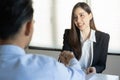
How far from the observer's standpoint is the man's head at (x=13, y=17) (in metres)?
0.74

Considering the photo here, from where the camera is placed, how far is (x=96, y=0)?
3.14 meters

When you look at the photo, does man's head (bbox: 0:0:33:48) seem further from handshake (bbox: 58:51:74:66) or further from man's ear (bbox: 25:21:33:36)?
handshake (bbox: 58:51:74:66)

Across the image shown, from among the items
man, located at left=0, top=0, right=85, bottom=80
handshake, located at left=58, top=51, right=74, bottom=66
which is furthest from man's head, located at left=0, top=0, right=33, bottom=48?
handshake, located at left=58, top=51, right=74, bottom=66

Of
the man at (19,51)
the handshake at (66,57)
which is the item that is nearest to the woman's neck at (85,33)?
the handshake at (66,57)

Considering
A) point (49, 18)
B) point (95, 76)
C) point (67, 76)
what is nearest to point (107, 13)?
point (49, 18)

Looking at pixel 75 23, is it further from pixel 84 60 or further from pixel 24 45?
pixel 24 45

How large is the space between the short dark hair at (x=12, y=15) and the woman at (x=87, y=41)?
4.93ft

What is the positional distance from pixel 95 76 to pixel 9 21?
119 centimetres

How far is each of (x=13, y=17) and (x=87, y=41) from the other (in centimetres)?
159

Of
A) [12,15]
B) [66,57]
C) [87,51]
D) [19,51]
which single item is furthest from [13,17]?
[87,51]

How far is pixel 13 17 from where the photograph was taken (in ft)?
2.45

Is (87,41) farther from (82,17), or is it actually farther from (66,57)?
(66,57)

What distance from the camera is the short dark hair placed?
742 mm

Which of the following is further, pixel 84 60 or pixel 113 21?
pixel 113 21
